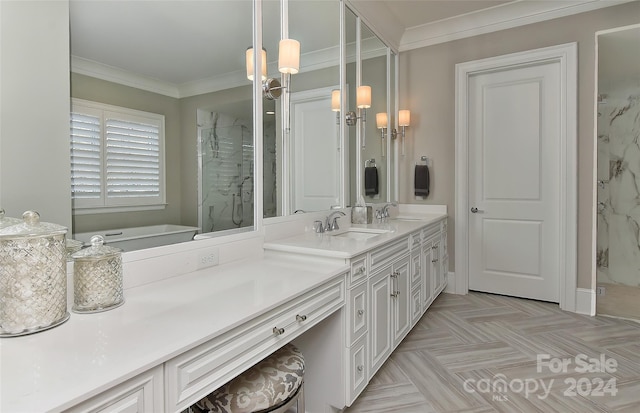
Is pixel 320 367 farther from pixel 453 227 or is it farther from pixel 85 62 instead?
pixel 453 227

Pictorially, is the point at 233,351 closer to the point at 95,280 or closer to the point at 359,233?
the point at 95,280

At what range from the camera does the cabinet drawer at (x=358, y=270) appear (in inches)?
64.0

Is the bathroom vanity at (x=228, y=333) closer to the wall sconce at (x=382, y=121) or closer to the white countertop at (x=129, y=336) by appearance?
the white countertop at (x=129, y=336)

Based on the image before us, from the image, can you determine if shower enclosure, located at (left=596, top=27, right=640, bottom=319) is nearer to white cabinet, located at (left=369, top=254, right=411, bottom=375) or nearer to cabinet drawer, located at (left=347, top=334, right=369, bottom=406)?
white cabinet, located at (left=369, top=254, right=411, bottom=375)

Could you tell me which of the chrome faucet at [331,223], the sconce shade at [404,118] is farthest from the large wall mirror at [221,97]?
the sconce shade at [404,118]

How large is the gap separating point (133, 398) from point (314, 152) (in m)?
1.90

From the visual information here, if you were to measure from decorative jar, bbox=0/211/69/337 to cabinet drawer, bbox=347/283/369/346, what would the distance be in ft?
3.62

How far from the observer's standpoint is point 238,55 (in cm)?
177

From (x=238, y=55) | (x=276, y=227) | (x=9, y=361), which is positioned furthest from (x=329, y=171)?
(x=9, y=361)

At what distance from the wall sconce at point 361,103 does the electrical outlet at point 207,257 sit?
5.31ft

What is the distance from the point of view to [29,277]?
852 mm

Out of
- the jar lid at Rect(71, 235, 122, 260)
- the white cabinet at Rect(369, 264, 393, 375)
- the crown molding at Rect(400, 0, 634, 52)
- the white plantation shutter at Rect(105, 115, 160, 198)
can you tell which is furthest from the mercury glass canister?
the crown molding at Rect(400, 0, 634, 52)

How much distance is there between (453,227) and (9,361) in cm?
351

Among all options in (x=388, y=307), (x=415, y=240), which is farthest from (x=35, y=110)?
(x=415, y=240)
